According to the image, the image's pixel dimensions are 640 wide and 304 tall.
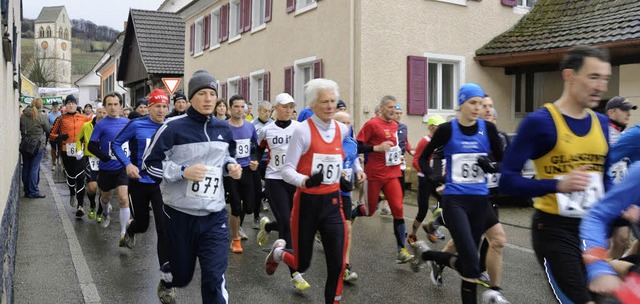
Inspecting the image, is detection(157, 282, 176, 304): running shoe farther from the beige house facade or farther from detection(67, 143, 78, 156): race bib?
the beige house facade

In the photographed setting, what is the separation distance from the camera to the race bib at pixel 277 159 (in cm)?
774

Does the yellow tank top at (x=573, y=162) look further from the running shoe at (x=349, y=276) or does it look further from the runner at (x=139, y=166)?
the runner at (x=139, y=166)

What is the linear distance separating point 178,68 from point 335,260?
31.9m

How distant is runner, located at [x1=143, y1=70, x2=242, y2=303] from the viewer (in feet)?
15.9

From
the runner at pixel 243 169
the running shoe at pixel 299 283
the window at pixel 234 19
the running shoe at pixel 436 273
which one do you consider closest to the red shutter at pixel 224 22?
the window at pixel 234 19

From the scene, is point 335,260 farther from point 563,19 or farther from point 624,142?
point 563,19

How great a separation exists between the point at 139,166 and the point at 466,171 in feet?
13.2

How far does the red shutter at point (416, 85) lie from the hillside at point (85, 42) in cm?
12174

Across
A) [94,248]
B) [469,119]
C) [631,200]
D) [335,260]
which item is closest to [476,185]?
[469,119]

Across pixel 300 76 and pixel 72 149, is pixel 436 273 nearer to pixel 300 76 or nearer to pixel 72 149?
pixel 72 149

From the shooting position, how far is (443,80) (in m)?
18.1

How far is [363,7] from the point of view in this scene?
16.3 metres

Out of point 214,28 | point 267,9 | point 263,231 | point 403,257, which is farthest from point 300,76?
point 403,257

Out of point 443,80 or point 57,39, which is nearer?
point 443,80
